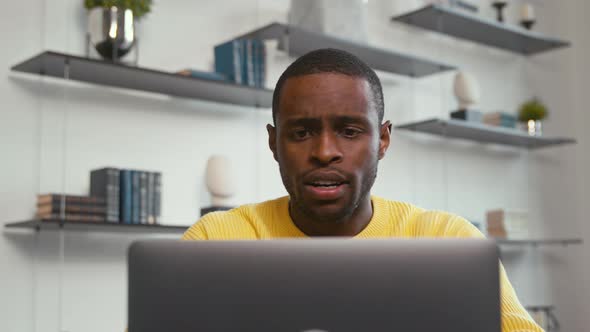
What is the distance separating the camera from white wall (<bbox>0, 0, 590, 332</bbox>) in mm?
2756

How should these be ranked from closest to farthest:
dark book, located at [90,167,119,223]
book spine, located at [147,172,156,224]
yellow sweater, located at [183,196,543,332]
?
yellow sweater, located at [183,196,543,332] → dark book, located at [90,167,119,223] → book spine, located at [147,172,156,224]

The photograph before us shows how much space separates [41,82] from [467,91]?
2094 millimetres

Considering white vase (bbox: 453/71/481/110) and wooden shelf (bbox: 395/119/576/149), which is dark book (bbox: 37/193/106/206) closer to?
wooden shelf (bbox: 395/119/576/149)

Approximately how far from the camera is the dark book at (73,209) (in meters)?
2.59

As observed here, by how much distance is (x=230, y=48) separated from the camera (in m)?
3.07

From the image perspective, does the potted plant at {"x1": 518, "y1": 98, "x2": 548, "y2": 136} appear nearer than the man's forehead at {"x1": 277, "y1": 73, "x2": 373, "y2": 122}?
No

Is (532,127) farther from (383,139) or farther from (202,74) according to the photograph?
(383,139)

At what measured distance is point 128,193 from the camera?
272cm

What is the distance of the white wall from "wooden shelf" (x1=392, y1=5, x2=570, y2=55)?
7 cm

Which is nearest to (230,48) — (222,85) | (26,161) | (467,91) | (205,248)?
(222,85)

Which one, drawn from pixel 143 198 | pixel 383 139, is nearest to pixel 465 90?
pixel 143 198

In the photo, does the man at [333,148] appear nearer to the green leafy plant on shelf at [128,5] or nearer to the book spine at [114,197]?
the book spine at [114,197]

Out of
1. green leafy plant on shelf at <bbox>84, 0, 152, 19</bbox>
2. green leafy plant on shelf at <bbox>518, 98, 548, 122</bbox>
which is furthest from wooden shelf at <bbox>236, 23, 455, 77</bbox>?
green leafy plant on shelf at <bbox>518, 98, 548, 122</bbox>

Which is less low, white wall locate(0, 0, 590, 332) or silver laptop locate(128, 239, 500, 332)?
white wall locate(0, 0, 590, 332)
